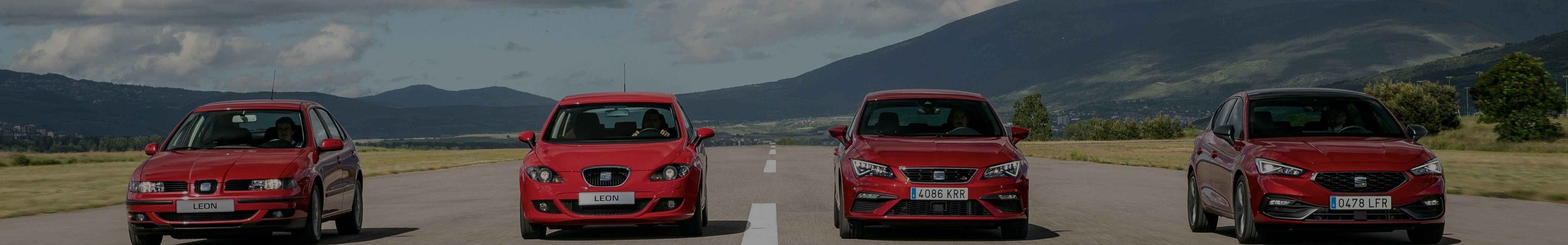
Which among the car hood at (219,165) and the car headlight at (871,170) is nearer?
the car hood at (219,165)

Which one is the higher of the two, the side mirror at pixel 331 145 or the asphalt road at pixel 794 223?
the side mirror at pixel 331 145

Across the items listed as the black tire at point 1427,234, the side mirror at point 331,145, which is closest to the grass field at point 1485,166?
the black tire at point 1427,234

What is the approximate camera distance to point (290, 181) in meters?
10.1

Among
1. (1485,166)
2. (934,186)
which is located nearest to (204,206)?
(934,186)

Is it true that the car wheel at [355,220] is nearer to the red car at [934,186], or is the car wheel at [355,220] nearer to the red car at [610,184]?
the red car at [610,184]

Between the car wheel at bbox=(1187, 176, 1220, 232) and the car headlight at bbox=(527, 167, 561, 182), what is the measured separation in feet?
18.6

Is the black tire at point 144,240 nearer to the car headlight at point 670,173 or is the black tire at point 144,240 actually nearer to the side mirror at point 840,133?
the car headlight at point 670,173

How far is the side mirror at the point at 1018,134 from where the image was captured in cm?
1111

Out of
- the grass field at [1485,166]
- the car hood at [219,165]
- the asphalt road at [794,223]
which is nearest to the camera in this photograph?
the car hood at [219,165]

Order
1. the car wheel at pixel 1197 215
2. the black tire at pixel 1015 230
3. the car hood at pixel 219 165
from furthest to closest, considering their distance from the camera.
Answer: the car wheel at pixel 1197 215
the black tire at pixel 1015 230
the car hood at pixel 219 165

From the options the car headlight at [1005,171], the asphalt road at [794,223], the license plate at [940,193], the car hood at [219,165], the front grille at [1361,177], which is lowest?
the asphalt road at [794,223]

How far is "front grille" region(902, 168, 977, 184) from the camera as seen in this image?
10.2 m

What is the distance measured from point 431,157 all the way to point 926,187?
56264 mm

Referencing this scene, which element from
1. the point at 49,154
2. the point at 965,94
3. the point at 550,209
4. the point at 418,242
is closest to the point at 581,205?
the point at 550,209
